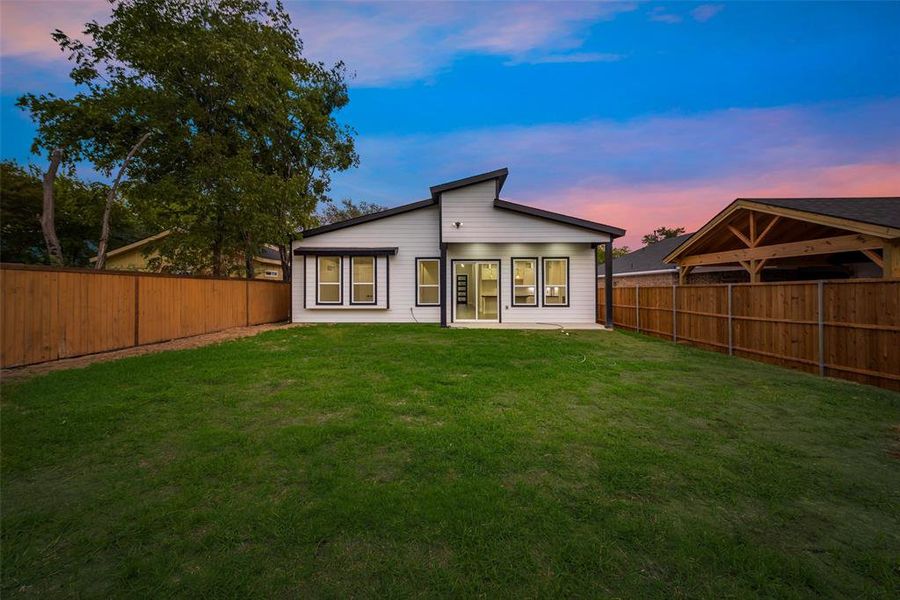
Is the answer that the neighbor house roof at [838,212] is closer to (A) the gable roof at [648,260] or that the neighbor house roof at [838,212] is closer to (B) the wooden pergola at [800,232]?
(B) the wooden pergola at [800,232]

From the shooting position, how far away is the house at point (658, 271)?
56.2 feet

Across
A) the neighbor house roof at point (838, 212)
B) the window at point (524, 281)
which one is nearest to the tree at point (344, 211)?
the window at point (524, 281)

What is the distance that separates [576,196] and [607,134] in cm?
517

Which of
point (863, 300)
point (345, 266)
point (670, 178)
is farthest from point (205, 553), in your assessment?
point (670, 178)

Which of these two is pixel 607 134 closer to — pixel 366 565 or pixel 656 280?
pixel 656 280

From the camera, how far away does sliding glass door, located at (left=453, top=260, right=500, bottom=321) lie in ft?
46.8

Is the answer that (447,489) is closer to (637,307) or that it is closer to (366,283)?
(366,283)

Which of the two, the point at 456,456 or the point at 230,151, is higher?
the point at 230,151

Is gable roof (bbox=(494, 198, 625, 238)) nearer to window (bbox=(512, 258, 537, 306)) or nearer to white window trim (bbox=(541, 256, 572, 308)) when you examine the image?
white window trim (bbox=(541, 256, 572, 308))

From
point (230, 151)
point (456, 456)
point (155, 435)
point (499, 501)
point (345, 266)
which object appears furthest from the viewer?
point (230, 151)

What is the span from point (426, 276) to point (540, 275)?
459 cm

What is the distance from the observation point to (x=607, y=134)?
1934 centimetres

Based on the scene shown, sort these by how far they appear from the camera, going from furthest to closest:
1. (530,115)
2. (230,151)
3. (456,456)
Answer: (530,115)
(230,151)
(456,456)

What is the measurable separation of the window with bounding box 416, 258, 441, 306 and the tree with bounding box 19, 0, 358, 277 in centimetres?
523
